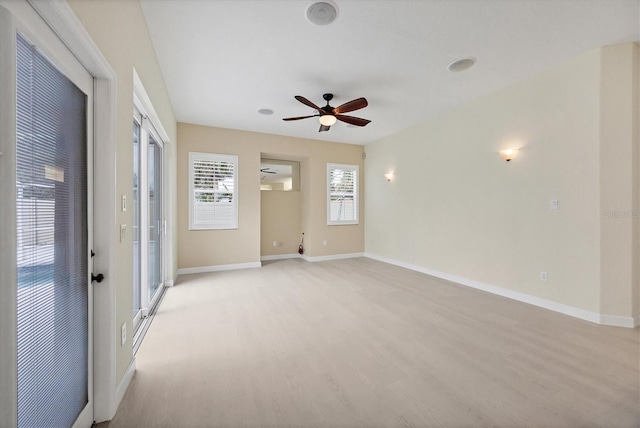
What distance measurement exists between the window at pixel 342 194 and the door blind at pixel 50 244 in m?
5.40

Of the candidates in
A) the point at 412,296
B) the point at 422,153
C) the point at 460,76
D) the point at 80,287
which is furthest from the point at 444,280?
the point at 80,287

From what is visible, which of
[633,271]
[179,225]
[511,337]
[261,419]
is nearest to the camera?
[261,419]

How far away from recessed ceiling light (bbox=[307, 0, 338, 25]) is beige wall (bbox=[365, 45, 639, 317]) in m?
2.92

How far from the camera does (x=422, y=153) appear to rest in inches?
207

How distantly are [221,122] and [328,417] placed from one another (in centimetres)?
510

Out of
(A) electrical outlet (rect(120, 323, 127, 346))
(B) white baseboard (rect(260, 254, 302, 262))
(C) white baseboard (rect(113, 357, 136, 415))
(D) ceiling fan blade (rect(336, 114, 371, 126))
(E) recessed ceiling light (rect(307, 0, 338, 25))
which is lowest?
(C) white baseboard (rect(113, 357, 136, 415))

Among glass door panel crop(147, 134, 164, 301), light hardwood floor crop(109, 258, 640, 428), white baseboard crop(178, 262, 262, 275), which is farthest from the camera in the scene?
white baseboard crop(178, 262, 262, 275)

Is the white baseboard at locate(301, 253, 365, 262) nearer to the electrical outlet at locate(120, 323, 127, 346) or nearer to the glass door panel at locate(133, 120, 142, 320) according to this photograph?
the glass door panel at locate(133, 120, 142, 320)

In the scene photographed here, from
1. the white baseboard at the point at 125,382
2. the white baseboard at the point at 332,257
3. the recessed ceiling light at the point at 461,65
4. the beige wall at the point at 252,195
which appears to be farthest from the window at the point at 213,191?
the recessed ceiling light at the point at 461,65

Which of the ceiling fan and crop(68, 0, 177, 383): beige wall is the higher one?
the ceiling fan

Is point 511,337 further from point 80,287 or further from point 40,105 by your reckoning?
point 40,105

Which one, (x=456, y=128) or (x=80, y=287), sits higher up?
(x=456, y=128)

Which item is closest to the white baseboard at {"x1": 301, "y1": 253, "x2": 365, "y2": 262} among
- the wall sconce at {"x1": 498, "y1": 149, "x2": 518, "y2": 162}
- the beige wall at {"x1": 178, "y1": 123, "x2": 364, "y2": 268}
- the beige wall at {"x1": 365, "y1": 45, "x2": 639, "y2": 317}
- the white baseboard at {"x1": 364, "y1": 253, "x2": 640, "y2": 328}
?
the beige wall at {"x1": 178, "y1": 123, "x2": 364, "y2": 268}

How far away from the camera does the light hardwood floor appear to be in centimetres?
162
